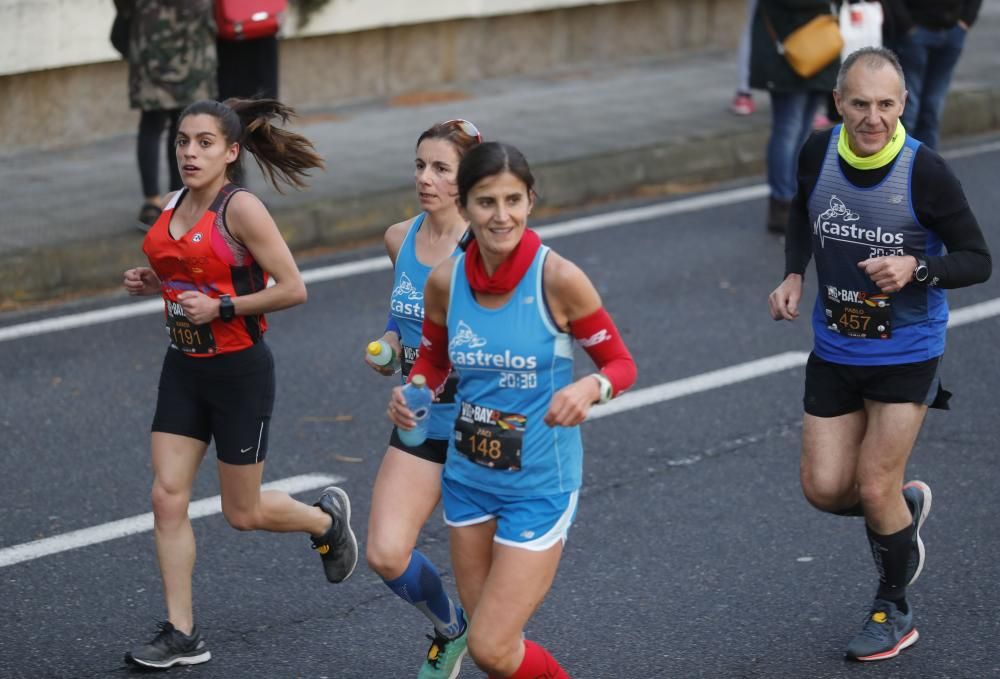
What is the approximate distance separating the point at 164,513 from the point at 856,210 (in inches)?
90.4

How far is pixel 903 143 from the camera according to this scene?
5164 millimetres

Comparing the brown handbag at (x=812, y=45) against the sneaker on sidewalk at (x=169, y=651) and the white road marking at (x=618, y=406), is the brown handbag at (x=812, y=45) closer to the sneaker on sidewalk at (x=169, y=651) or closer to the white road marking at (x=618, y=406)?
the white road marking at (x=618, y=406)

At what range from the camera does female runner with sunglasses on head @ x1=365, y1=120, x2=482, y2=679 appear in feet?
15.9

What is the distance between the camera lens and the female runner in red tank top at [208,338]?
5.27 metres

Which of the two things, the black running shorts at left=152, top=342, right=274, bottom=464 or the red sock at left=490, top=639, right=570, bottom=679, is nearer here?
the red sock at left=490, top=639, right=570, bottom=679

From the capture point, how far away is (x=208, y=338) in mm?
5320

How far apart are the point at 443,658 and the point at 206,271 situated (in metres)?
1.39

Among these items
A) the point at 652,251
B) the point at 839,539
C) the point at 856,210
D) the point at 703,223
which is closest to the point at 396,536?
the point at 856,210

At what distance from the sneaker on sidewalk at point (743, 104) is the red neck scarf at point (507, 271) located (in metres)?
9.43

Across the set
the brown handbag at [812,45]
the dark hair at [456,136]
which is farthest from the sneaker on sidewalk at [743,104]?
the dark hair at [456,136]

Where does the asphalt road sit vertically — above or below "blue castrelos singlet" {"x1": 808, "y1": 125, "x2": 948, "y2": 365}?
below

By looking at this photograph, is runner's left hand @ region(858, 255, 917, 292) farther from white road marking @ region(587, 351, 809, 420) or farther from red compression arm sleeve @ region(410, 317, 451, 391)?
white road marking @ region(587, 351, 809, 420)

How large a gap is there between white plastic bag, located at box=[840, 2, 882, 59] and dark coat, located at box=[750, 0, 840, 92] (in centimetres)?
29

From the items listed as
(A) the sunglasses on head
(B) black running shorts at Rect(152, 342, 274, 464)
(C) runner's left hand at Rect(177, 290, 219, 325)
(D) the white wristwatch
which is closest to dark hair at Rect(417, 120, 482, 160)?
(A) the sunglasses on head
